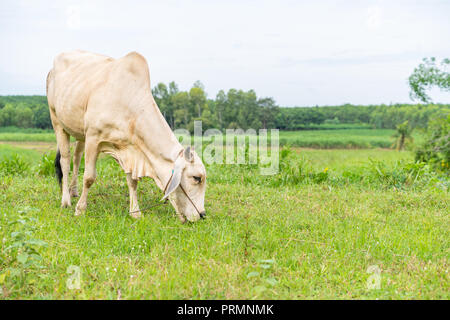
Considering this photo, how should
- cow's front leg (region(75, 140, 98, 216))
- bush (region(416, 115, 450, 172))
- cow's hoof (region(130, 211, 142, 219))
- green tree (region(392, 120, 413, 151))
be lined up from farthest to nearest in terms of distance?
green tree (region(392, 120, 413, 151))
bush (region(416, 115, 450, 172))
cow's hoof (region(130, 211, 142, 219))
cow's front leg (region(75, 140, 98, 216))

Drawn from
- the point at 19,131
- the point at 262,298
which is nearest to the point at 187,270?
the point at 262,298

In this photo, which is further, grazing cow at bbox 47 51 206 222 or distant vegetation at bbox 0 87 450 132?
distant vegetation at bbox 0 87 450 132

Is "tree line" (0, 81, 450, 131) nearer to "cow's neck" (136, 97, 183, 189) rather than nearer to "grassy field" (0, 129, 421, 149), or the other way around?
"grassy field" (0, 129, 421, 149)

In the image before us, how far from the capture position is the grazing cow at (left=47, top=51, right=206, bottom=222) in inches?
186

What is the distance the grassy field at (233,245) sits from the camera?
3250 mm

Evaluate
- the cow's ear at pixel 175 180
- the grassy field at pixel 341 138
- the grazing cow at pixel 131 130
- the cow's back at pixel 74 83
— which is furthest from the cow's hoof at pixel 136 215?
the grassy field at pixel 341 138

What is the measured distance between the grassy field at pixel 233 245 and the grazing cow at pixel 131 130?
440 mm

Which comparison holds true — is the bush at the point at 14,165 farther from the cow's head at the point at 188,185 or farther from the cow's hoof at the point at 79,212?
the cow's head at the point at 188,185

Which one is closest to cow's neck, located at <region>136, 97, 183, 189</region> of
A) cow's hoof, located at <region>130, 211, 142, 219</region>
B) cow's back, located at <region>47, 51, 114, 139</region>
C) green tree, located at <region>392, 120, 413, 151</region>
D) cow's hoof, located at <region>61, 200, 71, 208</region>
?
cow's hoof, located at <region>130, 211, 142, 219</region>

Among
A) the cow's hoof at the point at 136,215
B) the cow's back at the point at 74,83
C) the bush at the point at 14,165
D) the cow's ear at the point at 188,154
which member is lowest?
the cow's hoof at the point at 136,215

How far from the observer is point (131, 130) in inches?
194

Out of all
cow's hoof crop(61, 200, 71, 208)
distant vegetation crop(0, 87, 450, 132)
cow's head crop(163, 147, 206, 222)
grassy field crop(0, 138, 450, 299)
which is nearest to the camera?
grassy field crop(0, 138, 450, 299)

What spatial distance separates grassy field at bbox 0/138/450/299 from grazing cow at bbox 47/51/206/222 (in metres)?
0.44
